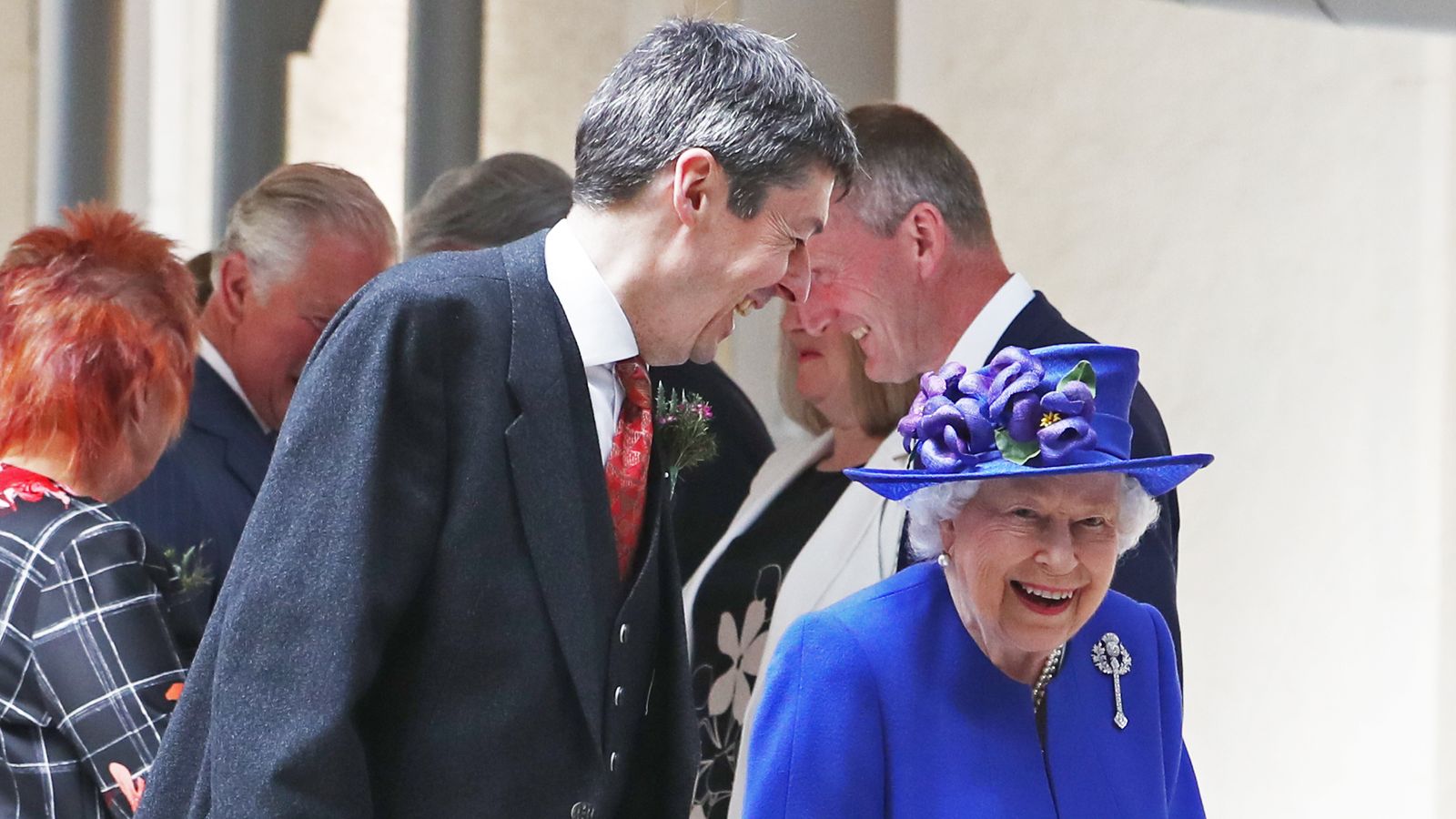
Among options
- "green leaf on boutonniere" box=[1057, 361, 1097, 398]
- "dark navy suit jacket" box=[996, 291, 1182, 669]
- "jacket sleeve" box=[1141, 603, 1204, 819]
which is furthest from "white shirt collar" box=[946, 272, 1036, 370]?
"green leaf on boutonniere" box=[1057, 361, 1097, 398]

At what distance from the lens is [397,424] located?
83.0 inches

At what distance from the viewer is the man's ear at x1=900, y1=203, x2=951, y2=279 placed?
11.2ft

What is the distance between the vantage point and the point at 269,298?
13.2 ft

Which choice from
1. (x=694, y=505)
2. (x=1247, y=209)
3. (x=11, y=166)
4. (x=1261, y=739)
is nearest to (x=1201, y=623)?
(x=1261, y=739)

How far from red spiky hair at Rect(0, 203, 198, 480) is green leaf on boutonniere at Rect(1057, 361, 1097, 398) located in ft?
4.33

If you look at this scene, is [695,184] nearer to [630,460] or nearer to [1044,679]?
[630,460]

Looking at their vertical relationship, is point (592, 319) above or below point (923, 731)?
above

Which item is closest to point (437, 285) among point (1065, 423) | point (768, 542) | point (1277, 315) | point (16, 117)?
point (1065, 423)

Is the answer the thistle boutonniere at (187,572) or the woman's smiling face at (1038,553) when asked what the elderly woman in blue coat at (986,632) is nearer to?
the woman's smiling face at (1038,553)

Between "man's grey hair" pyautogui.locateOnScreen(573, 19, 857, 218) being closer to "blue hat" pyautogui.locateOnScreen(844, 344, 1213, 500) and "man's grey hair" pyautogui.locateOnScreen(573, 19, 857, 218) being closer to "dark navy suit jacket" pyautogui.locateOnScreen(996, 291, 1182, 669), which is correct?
"blue hat" pyautogui.locateOnScreen(844, 344, 1213, 500)

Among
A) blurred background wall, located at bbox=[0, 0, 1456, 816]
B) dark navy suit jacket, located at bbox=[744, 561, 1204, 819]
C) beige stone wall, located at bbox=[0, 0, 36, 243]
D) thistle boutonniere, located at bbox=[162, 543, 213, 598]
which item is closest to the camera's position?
dark navy suit jacket, located at bbox=[744, 561, 1204, 819]

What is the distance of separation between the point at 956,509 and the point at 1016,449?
0.12 metres

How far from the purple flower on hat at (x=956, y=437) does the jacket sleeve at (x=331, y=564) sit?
641mm

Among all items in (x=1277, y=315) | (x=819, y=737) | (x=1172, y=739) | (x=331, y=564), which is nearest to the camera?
(x=331, y=564)
